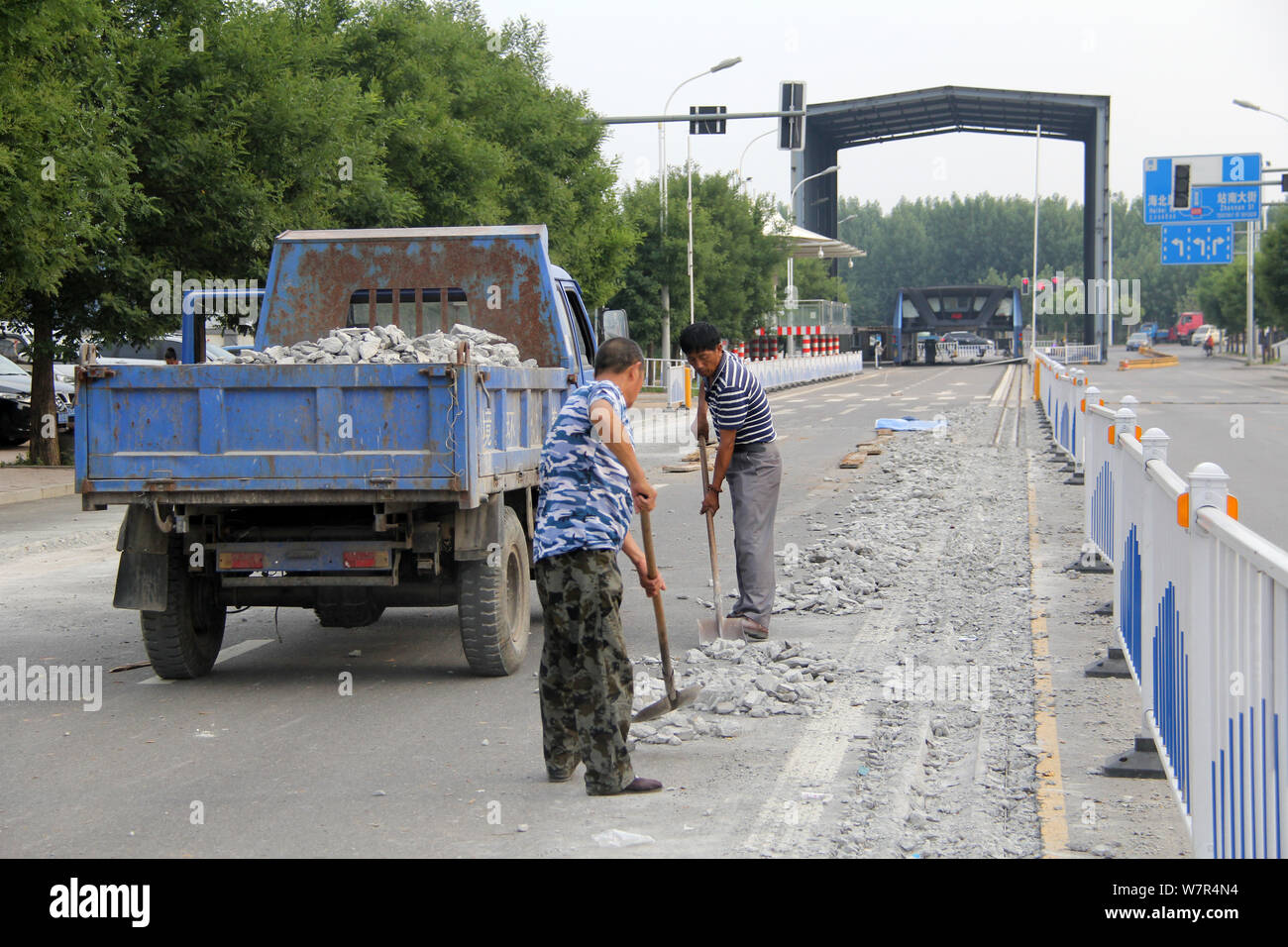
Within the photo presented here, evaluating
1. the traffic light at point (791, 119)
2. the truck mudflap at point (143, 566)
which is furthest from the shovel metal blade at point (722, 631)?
the traffic light at point (791, 119)

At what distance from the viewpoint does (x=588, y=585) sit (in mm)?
5570

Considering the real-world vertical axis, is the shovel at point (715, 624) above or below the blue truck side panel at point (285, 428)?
below

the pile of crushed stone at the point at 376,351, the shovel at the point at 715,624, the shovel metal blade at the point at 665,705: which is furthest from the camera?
the shovel at the point at 715,624

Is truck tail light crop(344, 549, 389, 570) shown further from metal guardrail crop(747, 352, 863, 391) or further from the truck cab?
the truck cab

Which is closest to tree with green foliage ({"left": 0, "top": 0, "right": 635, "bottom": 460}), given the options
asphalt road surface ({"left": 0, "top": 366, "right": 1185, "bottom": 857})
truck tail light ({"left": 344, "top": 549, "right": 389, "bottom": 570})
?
asphalt road surface ({"left": 0, "top": 366, "right": 1185, "bottom": 857})

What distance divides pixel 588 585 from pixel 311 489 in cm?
203

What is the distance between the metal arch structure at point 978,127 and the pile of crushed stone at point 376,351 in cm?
6774

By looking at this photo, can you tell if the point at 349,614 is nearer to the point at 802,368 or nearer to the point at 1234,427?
the point at 1234,427

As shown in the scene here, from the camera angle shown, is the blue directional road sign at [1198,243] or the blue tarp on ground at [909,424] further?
the blue directional road sign at [1198,243]

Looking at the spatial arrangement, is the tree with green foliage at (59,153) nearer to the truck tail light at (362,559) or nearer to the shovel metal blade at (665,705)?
the truck tail light at (362,559)

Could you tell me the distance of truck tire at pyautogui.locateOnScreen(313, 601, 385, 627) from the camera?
8.07 metres

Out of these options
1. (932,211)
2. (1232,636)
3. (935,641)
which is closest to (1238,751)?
(1232,636)

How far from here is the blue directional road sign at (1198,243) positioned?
5503cm

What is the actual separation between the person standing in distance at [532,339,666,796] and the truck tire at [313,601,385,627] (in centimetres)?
251
